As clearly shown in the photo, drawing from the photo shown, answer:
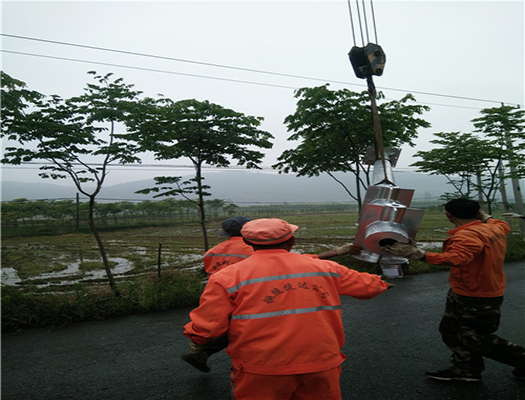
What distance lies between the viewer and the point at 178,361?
366cm

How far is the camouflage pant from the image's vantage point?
2842 millimetres

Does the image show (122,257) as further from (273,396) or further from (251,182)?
(251,182)

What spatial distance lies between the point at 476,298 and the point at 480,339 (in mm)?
347

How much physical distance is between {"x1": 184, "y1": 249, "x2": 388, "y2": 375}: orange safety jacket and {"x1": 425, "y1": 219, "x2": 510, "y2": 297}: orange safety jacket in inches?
58.8

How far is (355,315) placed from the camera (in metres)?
5.09

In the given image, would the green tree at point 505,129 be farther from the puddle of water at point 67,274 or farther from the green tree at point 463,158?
the puddle of water at point 67,274

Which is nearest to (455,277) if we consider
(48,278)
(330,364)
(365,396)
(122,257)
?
(365,396)

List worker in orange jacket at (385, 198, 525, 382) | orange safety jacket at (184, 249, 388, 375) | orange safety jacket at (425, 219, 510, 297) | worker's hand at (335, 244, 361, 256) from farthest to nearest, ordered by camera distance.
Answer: worker in orange jacket at (385, 198, 525, 382), orange safety jacket at (425, 219, 510, 297), worker's hand at (335, 244, 361, 256), orange safety jacket at (184, 249, 388, 375)

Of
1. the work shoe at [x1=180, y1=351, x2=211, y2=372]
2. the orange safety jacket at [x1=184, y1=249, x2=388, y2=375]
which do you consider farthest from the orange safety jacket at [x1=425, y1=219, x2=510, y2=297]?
the work shoe at [x1=180, y1=351, x2=211, y2=372]

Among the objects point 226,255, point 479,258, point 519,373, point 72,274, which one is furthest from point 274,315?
point 72,274

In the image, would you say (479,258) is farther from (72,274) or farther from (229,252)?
(72,274)

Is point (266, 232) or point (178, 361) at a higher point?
point (266, 232)

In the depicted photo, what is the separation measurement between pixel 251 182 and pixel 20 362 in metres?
114

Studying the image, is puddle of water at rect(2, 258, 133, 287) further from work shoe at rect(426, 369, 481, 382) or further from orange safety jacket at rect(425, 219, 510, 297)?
orange safety jacket at rect(425, 219, 510, 297)
